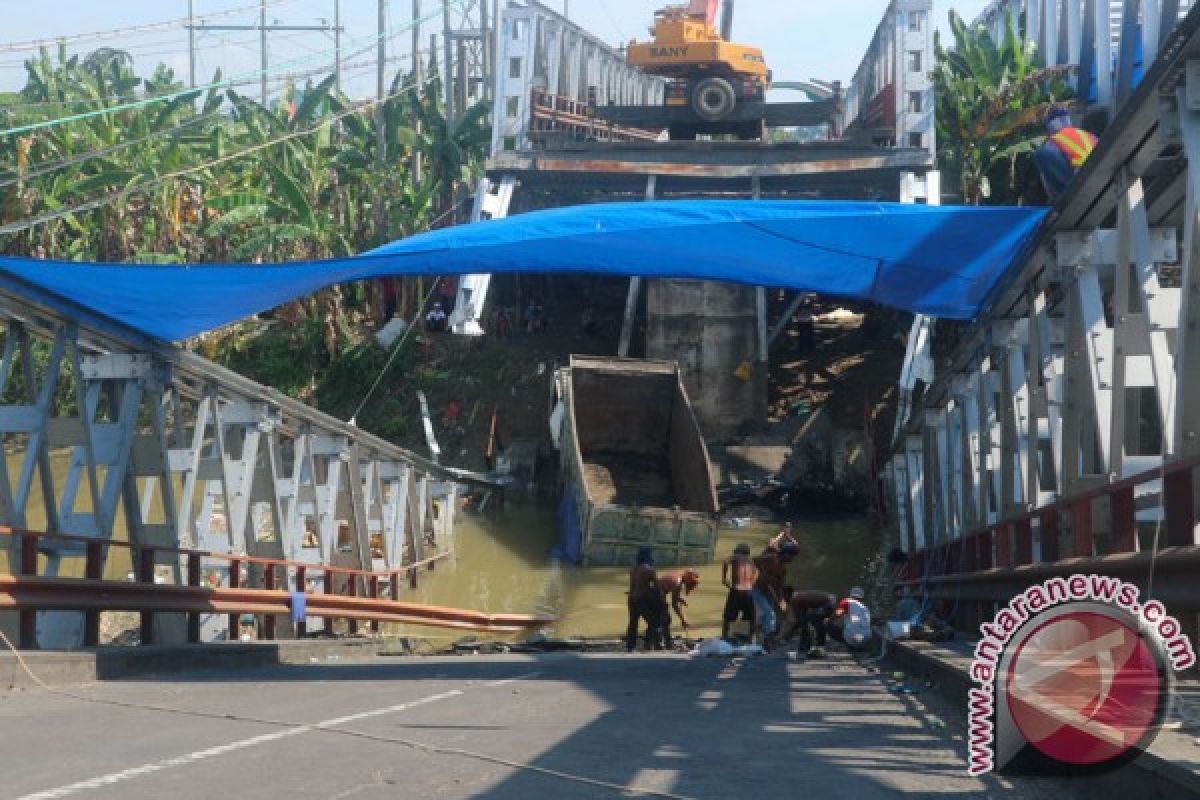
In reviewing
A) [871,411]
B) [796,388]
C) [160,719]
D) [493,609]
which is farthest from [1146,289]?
[796,388]

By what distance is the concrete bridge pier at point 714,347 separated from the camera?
123 feet

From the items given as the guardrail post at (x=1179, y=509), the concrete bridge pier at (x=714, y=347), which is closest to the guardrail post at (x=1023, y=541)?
the guardrail post at (x=1179, y=509)

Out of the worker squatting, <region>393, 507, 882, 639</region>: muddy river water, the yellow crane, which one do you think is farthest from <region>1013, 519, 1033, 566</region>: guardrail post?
the yellow crane

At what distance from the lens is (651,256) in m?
17.4

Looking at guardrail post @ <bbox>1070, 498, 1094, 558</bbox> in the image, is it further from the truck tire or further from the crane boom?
the crane boom

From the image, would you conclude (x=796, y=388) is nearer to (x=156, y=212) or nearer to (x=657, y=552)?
(x=657, y=552)

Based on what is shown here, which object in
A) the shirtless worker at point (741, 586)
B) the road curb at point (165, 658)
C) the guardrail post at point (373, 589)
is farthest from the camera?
the guardrail post at point (373, 589)

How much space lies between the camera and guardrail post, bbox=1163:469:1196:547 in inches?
344

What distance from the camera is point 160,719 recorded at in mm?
10703

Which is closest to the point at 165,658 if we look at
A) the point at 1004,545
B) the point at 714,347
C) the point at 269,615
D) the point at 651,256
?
the point at 269,615

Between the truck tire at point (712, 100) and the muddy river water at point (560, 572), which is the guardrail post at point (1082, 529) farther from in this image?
the truck tire at point (712, 100)

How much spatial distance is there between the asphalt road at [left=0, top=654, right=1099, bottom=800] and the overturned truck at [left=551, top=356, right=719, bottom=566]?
14915 millimetres

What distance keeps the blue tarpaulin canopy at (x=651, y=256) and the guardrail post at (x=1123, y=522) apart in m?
5.28

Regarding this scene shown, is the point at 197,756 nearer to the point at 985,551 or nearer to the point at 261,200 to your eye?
the point at 985,551
